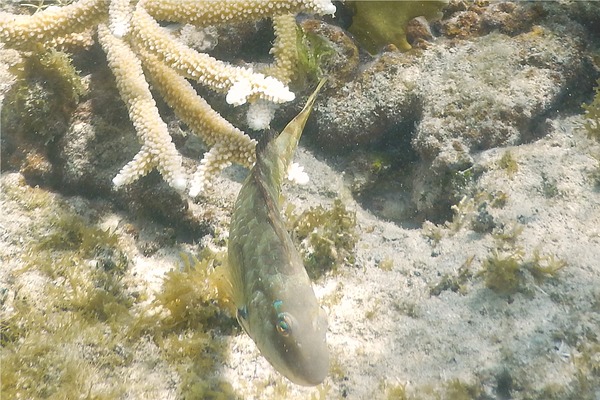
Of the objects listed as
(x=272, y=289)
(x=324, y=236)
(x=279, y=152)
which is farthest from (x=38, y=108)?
(x=272, y=289)

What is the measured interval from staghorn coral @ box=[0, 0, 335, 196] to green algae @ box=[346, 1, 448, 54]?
0.96m

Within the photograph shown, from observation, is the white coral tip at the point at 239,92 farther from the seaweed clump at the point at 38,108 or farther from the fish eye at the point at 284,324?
the fish eye at the point at 284,324

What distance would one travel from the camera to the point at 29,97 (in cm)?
351

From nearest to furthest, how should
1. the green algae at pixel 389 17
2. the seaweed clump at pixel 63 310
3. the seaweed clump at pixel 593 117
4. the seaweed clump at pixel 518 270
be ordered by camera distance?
the seaweed clump at pixel 63 310 < the seaweed clump at pixel 518 270 < the seaweed clump at pixel 593 117 < the green algae at pixel 389 17

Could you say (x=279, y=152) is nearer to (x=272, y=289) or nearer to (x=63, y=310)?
(x=272, y=289)

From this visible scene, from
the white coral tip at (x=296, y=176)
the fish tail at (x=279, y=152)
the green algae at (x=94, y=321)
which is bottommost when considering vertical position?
the green algae at (x=94, y=321)

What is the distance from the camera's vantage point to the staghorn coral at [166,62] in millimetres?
3295

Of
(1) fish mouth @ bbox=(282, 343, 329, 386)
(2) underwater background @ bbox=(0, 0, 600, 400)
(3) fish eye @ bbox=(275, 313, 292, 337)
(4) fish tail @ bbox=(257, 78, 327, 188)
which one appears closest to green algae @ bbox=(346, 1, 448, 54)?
(2) underwater background @ bbox=(0, 0, 600, 400)

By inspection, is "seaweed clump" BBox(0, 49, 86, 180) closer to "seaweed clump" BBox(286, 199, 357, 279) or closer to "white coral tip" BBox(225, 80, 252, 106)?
"white coral tip" BBox(225, 80, 252, 106)

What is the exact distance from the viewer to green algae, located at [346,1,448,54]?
427 centimetres

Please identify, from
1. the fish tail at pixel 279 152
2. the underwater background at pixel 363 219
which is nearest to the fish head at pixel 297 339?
the underwater background at pixel 363 219

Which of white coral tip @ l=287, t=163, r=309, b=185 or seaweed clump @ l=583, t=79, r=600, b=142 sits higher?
seaweed clump @ l=583, t=79, r=600, b=142

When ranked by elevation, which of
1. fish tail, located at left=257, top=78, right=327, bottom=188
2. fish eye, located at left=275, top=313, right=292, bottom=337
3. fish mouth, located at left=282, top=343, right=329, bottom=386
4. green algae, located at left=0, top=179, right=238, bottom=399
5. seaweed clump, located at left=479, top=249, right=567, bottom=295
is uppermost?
fish tail, located at left=257, top=78, right=327, bottom=188

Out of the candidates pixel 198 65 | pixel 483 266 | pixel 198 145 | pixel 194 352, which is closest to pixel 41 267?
pixel 194 352
